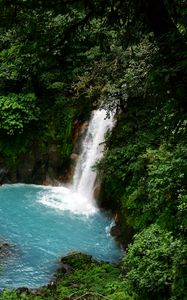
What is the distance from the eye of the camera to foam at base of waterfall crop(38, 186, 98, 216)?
12.8 meters

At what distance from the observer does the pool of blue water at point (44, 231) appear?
952 centimetres

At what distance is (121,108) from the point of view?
1211 cm

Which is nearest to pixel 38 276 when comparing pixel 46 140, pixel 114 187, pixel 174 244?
pixel 114 187

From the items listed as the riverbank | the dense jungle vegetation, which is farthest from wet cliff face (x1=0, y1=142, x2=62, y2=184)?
the riverbank

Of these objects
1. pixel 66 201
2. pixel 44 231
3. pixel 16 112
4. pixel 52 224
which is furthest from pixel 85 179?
pixel 16 112

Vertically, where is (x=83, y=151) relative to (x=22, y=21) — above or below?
above

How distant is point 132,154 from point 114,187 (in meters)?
1.22

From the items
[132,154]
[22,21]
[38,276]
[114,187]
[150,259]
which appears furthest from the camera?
[114,187]

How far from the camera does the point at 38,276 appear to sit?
923cm

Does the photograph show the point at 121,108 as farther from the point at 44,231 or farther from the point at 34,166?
the point at 34,166

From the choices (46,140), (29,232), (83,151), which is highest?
(46,140)

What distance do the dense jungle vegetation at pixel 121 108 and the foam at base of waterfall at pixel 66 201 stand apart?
1.95 ft

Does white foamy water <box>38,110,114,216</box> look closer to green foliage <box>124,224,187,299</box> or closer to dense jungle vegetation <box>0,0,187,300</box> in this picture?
dense jungle vegetation <box>0,0,187,300</box>

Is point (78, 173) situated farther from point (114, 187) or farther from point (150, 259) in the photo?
point (150, 259)
